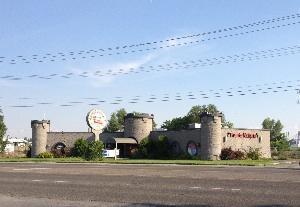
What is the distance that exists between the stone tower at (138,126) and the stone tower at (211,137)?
1093cm

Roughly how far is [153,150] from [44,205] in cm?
4895

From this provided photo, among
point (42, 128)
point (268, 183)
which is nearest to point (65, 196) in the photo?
point (268, 183)

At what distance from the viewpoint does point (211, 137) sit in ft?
182

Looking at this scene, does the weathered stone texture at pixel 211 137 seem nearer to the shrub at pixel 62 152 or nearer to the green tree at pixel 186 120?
the shrub at pixel 62 152

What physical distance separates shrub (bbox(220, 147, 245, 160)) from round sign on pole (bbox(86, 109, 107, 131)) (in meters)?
14.9

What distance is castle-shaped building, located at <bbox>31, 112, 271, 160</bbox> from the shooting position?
182 ft

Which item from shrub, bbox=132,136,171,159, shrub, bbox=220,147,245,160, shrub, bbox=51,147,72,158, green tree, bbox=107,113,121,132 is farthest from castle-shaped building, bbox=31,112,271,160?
green tree, bbox=107,113,121,132

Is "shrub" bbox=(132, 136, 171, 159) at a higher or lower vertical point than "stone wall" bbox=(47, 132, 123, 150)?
lower

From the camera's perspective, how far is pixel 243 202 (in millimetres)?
13586

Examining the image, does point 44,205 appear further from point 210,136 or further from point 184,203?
point 210,136

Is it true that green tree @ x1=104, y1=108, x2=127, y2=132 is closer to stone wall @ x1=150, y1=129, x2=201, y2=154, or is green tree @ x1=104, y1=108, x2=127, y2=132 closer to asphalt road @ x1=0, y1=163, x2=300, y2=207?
stone wall @ x1=150, y1=129, x2=201, y2=154

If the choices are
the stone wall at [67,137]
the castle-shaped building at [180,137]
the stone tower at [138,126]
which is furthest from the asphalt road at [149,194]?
the stone wall at [67,137]

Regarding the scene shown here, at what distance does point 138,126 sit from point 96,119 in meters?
6.91

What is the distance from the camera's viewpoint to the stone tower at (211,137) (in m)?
55.3
